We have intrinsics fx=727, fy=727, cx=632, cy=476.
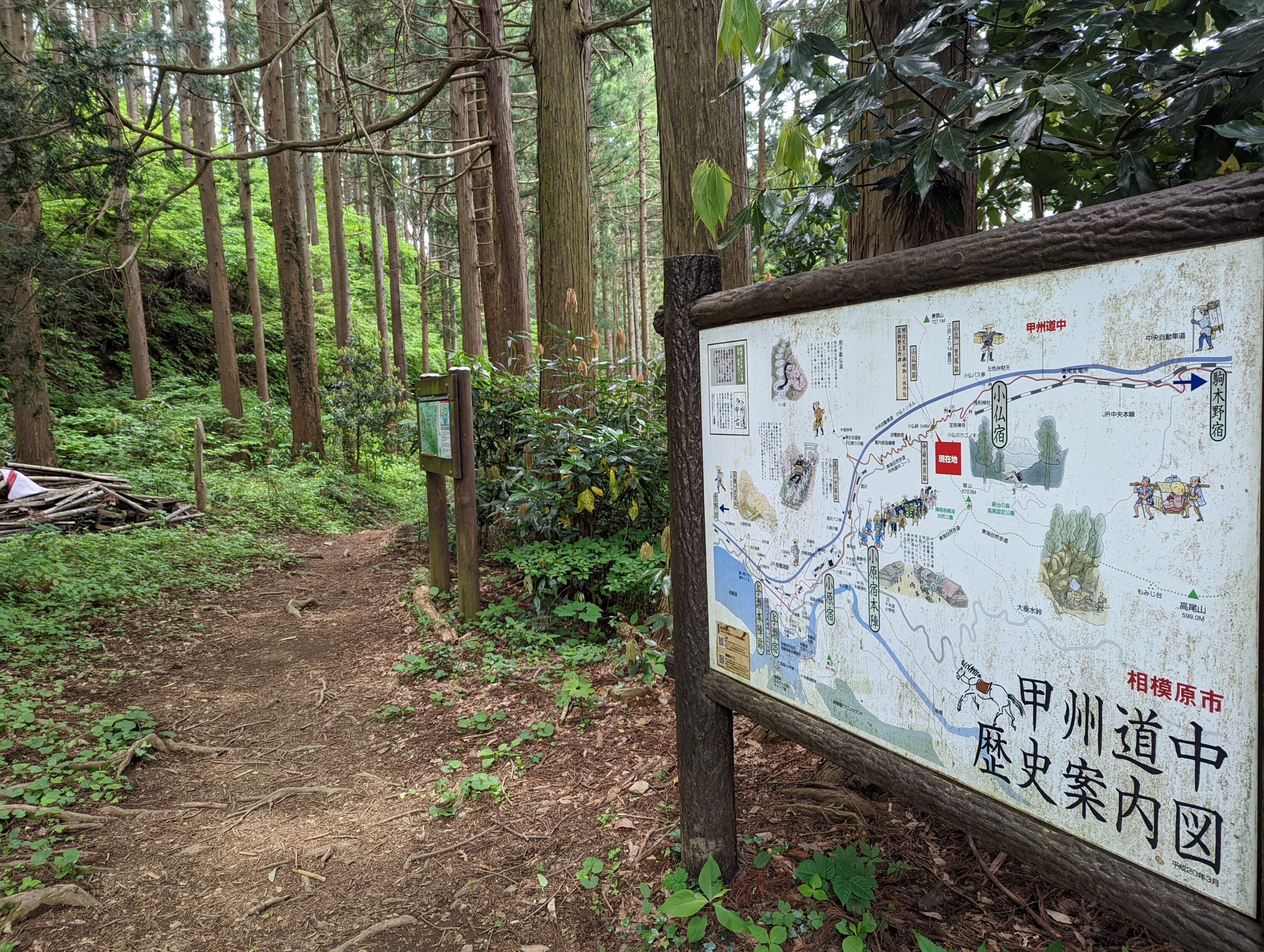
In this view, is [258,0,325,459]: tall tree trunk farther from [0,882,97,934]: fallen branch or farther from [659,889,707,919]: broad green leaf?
[659,889,707,919]: broad green leaf

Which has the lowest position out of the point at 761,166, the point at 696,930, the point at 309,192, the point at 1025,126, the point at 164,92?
the point at 696,930

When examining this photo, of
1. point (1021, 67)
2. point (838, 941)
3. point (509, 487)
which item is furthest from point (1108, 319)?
point (509, 487)

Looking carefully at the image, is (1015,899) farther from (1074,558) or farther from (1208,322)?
(1208,322)

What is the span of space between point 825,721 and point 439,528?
451 centimetres

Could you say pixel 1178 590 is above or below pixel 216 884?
above

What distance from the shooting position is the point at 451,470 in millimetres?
5523

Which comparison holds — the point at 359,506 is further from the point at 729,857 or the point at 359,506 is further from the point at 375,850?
the point at 729,857

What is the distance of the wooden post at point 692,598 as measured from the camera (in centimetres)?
232

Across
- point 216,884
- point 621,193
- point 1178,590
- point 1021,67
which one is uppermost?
point 621,193

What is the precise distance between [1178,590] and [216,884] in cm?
323

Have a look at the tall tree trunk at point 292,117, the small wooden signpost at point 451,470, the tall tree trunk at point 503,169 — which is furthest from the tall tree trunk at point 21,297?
the tall tree trunk at point 503,169

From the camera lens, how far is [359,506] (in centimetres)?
1167

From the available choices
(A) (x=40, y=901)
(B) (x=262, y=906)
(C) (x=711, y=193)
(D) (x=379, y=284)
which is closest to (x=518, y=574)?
(B) (x=262, y=906)

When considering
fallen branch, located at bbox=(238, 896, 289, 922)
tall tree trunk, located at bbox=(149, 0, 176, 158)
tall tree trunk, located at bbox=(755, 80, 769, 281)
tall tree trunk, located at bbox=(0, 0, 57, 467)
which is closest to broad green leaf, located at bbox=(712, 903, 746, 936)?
fallen branch, located at bbox=(238, 896, 289, 922)
